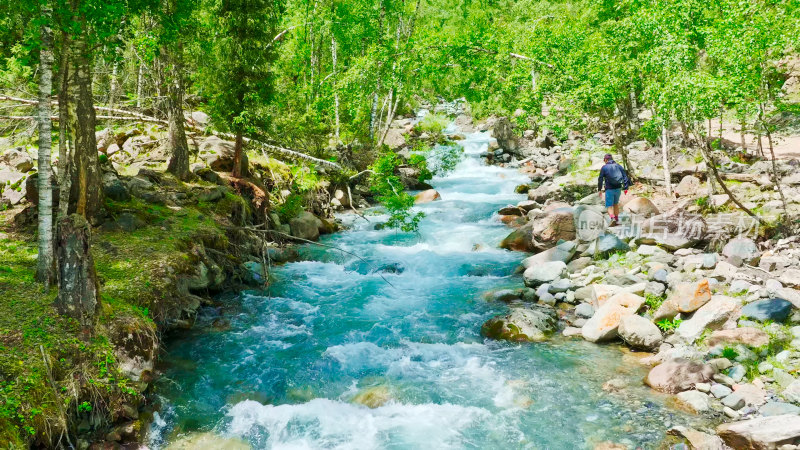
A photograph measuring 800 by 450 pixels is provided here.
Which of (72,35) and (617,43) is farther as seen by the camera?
(617,43)

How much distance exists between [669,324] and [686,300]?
615mm

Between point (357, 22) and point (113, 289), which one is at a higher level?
point (357, 22)

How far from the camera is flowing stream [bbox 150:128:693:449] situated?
7312mm

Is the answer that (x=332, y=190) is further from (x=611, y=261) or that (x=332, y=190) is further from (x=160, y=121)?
(x=611, y=261)

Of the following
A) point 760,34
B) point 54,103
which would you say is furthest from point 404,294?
point 54,103

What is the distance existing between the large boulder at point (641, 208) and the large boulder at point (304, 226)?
35.0ft

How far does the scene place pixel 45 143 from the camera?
7.61m

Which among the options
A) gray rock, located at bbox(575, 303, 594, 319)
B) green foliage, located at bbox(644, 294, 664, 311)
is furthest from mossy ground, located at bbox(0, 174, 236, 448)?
green foliage, located at bbox(644, 294, 664, 311)

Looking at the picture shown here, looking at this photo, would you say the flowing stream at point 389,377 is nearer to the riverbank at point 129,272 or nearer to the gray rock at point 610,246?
the riverbank at point 129,272

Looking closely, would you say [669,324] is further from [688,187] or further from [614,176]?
[688,187]

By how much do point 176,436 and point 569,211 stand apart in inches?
526

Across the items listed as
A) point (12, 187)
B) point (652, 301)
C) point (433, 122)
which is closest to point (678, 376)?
point (652, 301)

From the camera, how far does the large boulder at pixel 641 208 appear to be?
16062mm

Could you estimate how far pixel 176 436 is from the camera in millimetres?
7137
